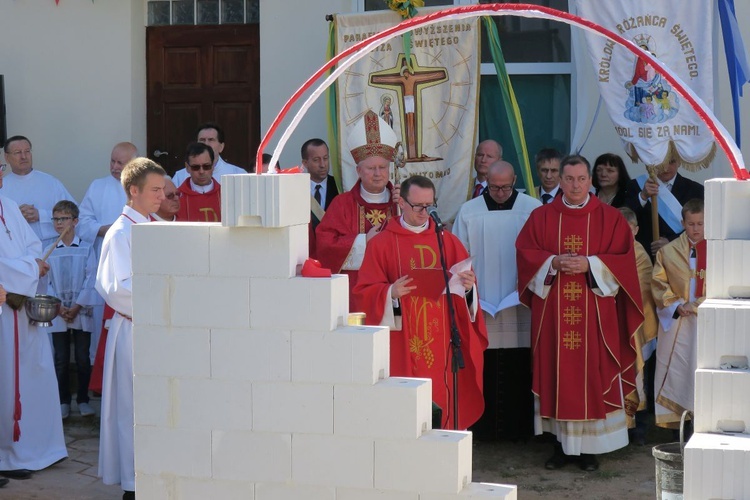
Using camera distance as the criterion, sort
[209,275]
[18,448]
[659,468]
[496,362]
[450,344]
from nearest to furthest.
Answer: [209,275]
[659,468]
[450,344]
[18,448]
[496,362]

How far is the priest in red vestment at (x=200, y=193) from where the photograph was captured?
868 centimetres

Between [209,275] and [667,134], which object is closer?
[209,275]

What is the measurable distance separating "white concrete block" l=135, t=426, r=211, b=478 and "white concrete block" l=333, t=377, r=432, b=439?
643 millimetres

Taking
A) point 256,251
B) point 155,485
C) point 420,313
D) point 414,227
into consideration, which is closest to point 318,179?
point 414,227

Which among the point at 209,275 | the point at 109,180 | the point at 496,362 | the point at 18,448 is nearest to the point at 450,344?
the point at 496,362

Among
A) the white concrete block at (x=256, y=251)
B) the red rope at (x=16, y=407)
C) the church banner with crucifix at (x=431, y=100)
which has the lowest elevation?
the red rope at (x=16, y=407)

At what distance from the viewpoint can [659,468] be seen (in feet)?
19.3

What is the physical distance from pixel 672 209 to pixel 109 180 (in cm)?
430

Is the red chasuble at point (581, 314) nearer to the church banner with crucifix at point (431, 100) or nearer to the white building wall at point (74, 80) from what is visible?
the church banner with crucifix at point (431, 100)

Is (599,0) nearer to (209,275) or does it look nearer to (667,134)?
(667,134)

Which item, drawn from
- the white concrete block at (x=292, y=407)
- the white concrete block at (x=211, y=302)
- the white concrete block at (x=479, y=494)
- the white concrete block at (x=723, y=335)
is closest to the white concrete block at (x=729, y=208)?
the white concrete block at (x=723, y=335)

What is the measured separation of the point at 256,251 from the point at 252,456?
0.91m

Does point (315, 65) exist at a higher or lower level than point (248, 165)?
higher

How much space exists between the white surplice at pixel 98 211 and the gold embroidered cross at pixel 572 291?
3.48 m
